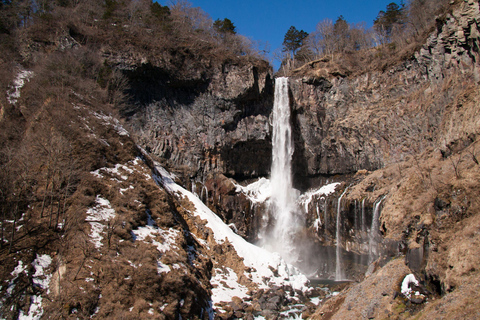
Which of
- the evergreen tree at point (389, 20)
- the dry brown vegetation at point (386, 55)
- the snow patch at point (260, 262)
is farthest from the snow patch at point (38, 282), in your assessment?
the evergreen tree at point (389, 20)

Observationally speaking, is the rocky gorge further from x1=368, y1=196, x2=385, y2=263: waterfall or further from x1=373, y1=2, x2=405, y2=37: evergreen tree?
x1=373, y1=2, x2=405, y2=37: evergreen tree

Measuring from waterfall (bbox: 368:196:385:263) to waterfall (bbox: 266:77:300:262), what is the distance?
8.35 m

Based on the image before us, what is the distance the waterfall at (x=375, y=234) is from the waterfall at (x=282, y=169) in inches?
329

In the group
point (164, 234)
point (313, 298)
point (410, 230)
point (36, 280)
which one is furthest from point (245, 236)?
point (36, 280)

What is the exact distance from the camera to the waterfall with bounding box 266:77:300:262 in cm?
2928

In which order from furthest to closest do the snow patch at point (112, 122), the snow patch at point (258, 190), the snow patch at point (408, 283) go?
the snow patch at point (258, 190), the snow patch at point (112, 122), the snow patch at point (408, 283)

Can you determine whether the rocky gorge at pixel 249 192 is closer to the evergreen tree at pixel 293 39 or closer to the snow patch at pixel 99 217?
the snow patch at pixel 99 217

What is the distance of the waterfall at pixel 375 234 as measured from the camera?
2016cm

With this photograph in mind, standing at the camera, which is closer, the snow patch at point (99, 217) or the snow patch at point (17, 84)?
the snow patch at point (99, 217)

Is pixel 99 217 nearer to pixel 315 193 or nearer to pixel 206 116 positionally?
pixel 206 116

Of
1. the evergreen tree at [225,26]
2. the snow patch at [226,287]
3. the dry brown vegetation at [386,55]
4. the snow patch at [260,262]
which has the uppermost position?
the evergreen tree at [225,26]

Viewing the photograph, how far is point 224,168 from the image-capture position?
30.6 metres

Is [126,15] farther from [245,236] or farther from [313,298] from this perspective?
[313,298]

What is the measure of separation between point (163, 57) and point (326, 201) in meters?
21.5
